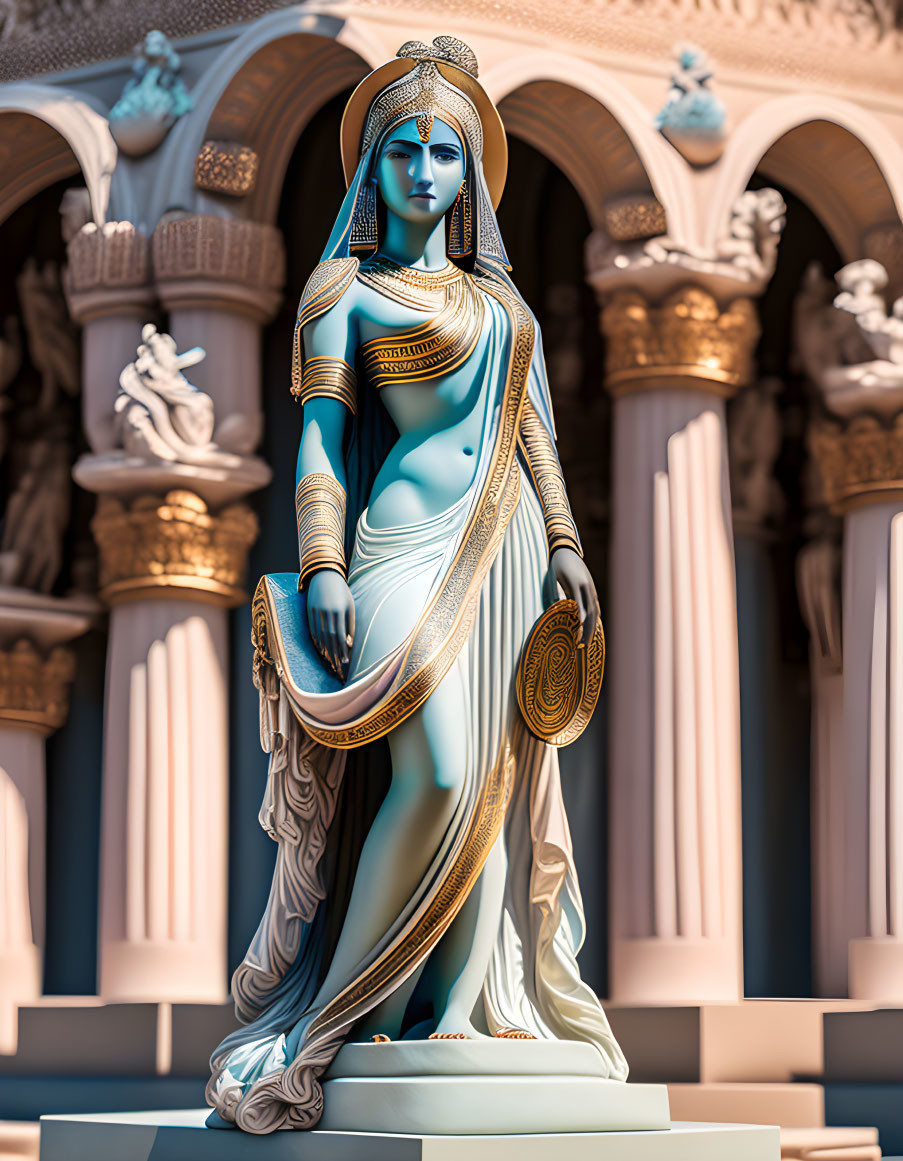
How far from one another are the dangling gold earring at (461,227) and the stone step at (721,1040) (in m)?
4.46

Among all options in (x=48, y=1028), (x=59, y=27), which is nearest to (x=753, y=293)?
(x=59, y=27)

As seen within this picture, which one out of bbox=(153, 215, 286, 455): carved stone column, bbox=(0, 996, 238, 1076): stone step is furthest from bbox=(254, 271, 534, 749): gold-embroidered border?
bbox=(153, 215, 286, 455): carved stone column

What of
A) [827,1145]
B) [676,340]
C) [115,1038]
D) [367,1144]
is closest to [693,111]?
[676,340]

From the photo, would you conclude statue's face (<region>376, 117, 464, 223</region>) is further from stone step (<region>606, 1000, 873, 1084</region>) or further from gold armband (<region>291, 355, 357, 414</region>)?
stone step (<region>606, 1000, 873, 1084</region>)

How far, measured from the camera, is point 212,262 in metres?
11.2

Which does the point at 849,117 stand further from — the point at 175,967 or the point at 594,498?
the point at 175,967

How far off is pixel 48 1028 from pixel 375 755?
16.2ft

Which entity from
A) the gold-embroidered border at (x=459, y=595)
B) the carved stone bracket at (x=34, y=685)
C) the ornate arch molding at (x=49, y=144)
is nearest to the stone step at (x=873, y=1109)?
the gold-embroidered border at (x=459, y=595)

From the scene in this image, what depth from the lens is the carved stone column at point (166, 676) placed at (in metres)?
10.8

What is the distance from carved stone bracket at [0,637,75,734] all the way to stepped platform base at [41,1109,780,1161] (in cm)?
568

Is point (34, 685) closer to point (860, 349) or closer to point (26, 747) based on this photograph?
point (26, 747)

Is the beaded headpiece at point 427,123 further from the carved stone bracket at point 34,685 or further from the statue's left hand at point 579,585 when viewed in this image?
the carved stone bracket at point 34,685

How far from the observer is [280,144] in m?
11.4

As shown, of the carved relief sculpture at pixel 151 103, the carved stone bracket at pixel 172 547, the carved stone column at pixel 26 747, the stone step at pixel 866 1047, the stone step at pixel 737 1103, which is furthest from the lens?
the carved stone column at pixel 26 747
